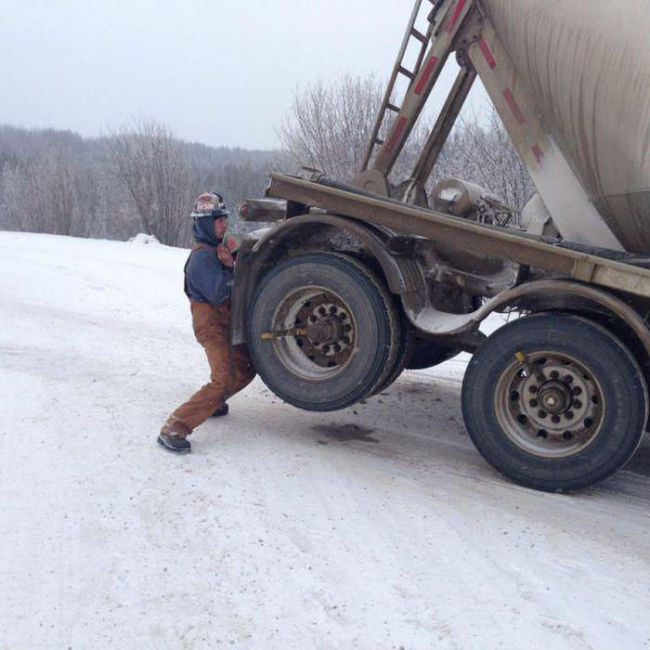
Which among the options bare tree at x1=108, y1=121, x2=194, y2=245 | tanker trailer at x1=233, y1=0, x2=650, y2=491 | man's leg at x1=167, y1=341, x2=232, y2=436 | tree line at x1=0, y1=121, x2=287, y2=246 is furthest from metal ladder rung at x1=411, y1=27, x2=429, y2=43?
bare tree at x1=108, y1=121, x2=194, y2=245

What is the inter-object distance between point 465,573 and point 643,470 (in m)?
2.23

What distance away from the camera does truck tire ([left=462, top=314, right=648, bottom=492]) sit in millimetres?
4031

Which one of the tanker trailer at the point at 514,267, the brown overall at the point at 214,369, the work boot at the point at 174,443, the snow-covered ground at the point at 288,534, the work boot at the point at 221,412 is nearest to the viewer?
the snow-covered ground at the point at 288,534

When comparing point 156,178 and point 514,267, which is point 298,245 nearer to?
point 514,267

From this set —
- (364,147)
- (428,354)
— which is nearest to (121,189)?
(364,147)

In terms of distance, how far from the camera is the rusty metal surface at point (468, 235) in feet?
13.1

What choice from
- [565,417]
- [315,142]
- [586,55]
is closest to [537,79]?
[586,55]

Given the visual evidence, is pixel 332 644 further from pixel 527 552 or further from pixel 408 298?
pixel 408 298

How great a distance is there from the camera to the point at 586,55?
4.16 metres

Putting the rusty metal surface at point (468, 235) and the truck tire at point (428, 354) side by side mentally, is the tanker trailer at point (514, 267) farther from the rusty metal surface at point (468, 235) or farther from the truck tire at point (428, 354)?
the truck tire at point (428, 354)

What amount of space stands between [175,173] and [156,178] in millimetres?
990

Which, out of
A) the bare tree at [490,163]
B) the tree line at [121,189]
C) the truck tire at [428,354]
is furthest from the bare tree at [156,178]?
the truck tire at [428,354]

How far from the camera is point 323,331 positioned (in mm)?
4895

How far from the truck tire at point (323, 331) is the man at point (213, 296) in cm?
20
